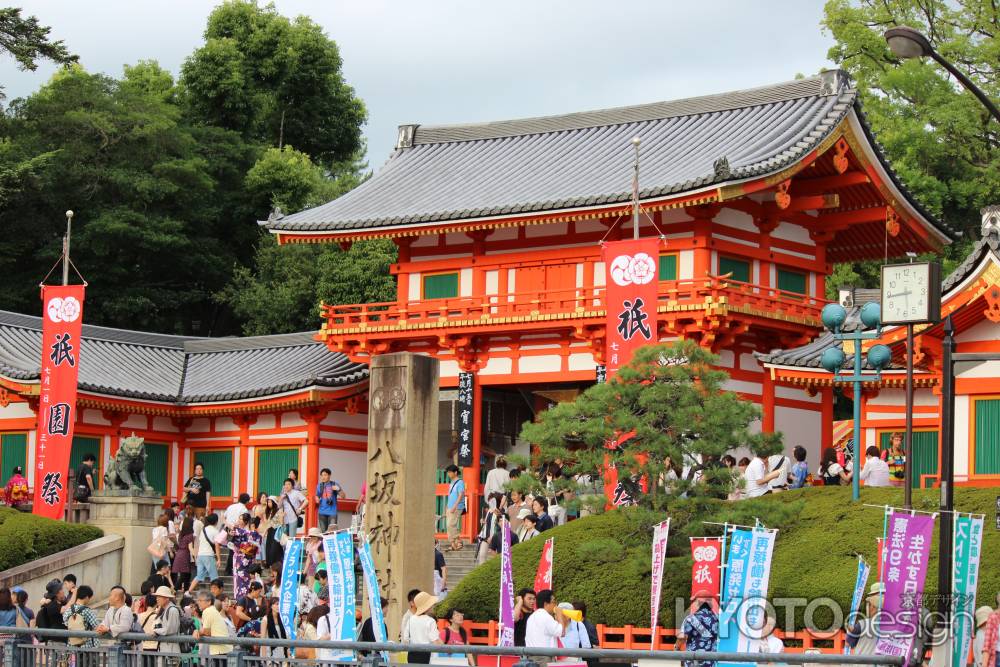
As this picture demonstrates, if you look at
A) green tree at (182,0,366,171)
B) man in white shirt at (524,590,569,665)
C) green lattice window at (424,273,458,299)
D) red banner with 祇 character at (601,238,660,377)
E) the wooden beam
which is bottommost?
man in white shirt at (524,590,569,665)

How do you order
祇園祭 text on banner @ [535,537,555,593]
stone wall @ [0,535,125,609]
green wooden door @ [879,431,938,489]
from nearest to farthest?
祇園祭 text on banner @ [535,537,555,593], stone wall @ [0,535,125,609], green wooden door @ [879,431,938,489]

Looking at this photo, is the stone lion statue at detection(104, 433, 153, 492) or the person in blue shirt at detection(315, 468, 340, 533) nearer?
the stone lion statue at detection(104, 433, 153, 492)

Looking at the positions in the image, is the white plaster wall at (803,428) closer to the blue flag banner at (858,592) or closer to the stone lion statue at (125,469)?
the stone lion statue at (125,469)

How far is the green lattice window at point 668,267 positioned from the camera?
32750mm

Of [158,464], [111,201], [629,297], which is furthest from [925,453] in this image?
[111,201]

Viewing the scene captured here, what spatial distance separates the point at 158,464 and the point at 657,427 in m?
19.3

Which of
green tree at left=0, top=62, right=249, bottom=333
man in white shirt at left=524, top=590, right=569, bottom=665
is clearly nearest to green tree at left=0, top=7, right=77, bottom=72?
green tree at left=0, top=62, right=249, bottom=333

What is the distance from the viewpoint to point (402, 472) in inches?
835

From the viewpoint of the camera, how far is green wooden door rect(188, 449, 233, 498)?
37.8m

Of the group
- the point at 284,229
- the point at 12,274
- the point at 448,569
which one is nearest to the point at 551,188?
the point at 284,229

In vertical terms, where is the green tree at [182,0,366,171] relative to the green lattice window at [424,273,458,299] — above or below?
above

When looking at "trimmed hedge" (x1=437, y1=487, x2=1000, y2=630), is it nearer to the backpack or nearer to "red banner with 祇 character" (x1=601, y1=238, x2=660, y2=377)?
the backpack

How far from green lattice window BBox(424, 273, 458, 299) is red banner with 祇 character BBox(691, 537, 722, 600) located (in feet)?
51.9

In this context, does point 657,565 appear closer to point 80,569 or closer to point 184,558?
point 184,558
